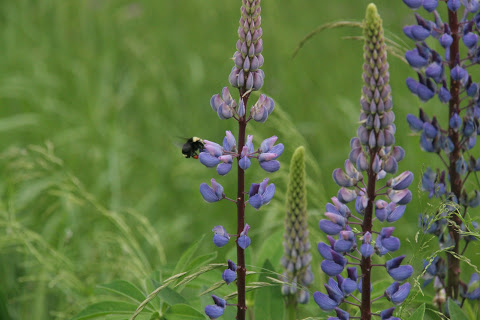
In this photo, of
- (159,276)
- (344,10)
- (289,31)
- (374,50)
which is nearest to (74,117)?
(289,31)

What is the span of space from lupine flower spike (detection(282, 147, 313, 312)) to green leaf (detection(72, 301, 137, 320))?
0.49m

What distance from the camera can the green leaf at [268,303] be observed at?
2.11 meters

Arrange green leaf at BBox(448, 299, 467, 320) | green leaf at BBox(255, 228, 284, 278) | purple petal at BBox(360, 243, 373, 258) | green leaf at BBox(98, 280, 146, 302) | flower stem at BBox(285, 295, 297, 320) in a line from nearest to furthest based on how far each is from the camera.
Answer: purple petal at BBox(360, 243, 373, 258)
green leaf at BBox(448, 299, 467, 320)
green leaf at BBox(98, 280, 146, 302)
flower stem at BBox(285, 295, 297, 320)
green leaf at BBox(255, 228, 284, 278)

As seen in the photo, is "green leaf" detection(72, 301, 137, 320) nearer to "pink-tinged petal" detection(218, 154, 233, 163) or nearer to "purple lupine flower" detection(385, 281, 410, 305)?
"pink-tinged petal" detection(218, 154, 233, 163)

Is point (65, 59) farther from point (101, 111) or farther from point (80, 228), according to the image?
point (80, 228)

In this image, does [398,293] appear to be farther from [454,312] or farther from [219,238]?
[219,238]

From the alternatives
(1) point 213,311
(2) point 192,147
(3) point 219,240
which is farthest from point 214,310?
(2) point 192,147

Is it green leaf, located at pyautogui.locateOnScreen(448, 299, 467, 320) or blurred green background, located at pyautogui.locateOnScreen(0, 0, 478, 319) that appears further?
blurred green background, located at pyautogui.locateOnScreen(0, 0, 478, 319)

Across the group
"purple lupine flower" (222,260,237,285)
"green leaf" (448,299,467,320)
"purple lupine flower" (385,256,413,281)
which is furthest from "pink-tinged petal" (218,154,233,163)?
"green leaf" (448,299,467,320)

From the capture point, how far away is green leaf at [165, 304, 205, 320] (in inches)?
73.0

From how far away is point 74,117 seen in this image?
207 inches

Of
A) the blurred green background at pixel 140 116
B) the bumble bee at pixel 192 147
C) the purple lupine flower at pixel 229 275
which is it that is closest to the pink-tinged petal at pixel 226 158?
the purple lupine flower at pixel 229 275

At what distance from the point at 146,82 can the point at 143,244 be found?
2232 millimetres

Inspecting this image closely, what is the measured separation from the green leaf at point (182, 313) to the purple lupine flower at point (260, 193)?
36 cm
